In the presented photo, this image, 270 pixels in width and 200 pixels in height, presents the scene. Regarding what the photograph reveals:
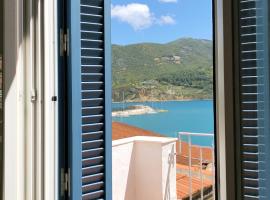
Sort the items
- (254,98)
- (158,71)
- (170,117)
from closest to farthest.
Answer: (254,98)
(170,117)
(158,71)

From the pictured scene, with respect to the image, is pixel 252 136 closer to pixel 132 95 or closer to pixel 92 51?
pixel 92 51

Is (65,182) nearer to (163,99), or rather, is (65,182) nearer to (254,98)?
(254,98)

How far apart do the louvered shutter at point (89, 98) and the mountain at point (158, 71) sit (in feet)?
15.8

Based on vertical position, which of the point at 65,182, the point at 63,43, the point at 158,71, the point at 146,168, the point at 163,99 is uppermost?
the point at 158,71

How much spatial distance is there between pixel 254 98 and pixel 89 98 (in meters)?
0.92

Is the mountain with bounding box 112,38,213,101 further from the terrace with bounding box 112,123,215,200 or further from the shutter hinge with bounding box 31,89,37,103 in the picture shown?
the shutter hinge with bounding box 31,89,37,103

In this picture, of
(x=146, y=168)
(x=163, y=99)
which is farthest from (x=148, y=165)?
(x=163, y=99)

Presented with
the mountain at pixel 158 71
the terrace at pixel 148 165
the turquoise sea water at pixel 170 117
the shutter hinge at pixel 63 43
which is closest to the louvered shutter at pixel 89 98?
the shutter hinge at pixel 63 43

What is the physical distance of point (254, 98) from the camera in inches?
32.6

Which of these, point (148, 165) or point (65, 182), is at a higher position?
point (65, 182)

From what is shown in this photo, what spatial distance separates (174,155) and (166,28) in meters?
5.87

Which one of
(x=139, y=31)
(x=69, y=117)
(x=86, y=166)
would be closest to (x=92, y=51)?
(x=69, y=117)

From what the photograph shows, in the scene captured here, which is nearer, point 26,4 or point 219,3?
point 219,3

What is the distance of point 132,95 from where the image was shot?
7.00 metres
